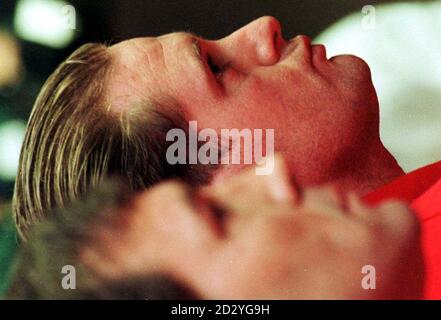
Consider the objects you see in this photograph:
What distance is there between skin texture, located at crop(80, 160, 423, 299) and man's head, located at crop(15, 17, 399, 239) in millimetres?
43

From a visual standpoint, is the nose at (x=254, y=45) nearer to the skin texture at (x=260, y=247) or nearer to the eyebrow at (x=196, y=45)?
the eyebrow at (x=196, y=45)

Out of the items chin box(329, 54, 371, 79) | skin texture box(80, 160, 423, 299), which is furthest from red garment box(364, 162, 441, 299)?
chin box(329, 54, 371, 79)

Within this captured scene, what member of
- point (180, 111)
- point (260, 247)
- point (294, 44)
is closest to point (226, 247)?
point (260, 247)

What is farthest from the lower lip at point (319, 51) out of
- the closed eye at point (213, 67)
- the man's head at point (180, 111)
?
the closed eye at point (213, 67)

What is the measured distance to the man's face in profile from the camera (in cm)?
67

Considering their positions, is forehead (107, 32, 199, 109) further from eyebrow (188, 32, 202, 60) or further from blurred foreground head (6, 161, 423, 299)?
blurred foreground head (6, 161, 423, 299)

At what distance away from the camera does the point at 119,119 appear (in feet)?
2.16

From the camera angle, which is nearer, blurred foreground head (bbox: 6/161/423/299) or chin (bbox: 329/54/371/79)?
blurred foreground head (bbox: 6/161/423/299)

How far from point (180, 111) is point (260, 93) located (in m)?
0.09

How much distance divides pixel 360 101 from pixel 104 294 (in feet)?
1.13

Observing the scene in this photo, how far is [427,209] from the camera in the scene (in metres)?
0.62
